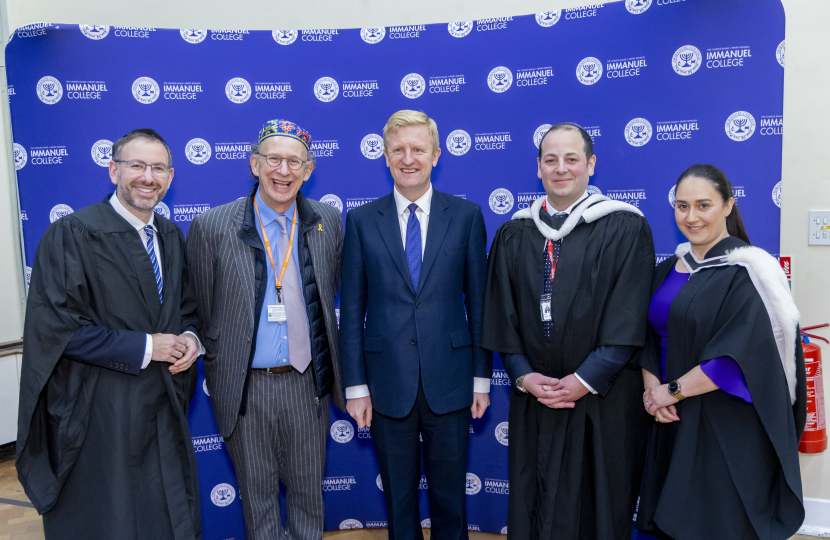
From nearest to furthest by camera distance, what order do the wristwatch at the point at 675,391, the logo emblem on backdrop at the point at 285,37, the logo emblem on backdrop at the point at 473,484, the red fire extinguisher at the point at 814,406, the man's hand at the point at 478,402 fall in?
the wristwatch at the point at 675,391 → the man's hand at the point at 478,402 → the red fire extinguisher at the point at 814,406 → the logo emblem on backdrop at the point at 285,37 → the logo emblem on backdrop at the point at 473,484

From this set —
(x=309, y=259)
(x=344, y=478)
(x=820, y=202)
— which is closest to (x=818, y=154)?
(x=820, y=202)

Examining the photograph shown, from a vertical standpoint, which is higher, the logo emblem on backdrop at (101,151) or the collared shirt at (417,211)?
the logo emblem on backdrop at (101,151)

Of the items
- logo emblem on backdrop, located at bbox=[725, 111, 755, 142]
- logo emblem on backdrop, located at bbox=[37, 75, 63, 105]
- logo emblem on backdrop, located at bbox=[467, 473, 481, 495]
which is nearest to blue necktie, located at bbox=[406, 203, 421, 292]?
logo emblem on backdrop, located at bbox=[467, 473, 481, 495]

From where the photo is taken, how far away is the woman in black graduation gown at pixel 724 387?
6.01 feet

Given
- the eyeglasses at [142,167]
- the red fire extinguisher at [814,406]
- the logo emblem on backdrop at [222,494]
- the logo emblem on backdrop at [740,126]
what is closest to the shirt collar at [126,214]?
the eyeglasses at [142,167]

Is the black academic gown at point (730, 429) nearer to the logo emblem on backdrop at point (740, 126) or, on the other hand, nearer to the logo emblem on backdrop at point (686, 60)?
the logo emblem on backdrop at point (740, 126)

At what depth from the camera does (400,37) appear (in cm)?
302

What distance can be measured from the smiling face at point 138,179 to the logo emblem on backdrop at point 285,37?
1278 mm

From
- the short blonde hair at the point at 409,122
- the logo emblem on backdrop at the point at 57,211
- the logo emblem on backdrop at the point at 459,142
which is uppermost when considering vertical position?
the logo emblem on backdrop at the point at 459,142

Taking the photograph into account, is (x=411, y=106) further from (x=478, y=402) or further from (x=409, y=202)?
(x=478, y=402)

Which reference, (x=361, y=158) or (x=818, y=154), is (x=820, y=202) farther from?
(x=361, y=158)

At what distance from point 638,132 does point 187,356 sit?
255 cm

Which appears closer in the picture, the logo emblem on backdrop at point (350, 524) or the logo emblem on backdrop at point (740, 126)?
the logo emblem on backdrop at point (740, 126)

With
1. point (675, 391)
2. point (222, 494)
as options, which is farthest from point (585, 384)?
point (222, 494)
